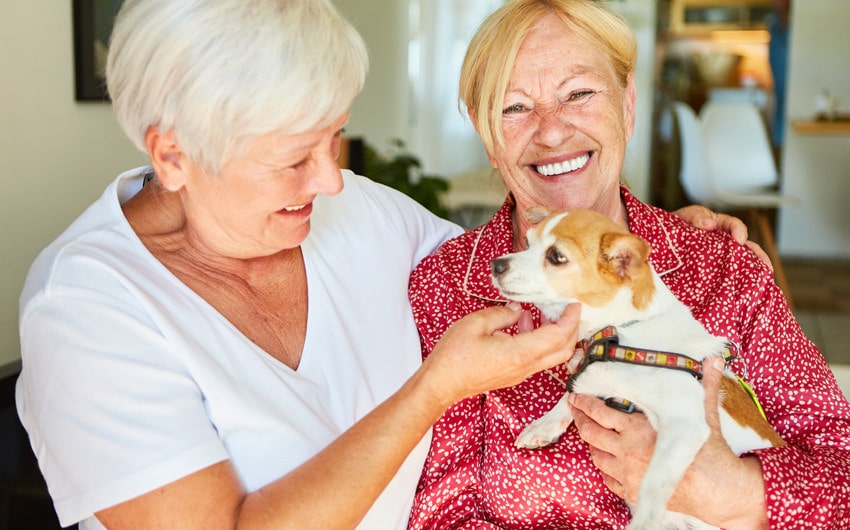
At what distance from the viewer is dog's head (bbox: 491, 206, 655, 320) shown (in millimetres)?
1506

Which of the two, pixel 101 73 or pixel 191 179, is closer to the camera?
pixel 191 179

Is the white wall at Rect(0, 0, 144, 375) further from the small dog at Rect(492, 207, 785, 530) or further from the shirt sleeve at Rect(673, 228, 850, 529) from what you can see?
the shirt sleeve at Rect(673, 228, 850, 529)

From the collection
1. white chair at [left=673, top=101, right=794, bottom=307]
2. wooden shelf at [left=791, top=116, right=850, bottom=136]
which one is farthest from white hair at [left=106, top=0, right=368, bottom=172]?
white chair at [left=673, top=101, right=794, bottom=307]

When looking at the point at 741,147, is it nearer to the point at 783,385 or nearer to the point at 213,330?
the point at 783,385

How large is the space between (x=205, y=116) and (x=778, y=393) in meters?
1.06

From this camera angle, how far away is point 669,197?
29.9 ft

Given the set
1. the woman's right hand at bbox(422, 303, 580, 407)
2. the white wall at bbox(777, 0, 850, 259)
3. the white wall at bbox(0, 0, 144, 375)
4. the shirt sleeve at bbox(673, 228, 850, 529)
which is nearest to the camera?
the woman's right hand at bbox(422, 303, 580, 407)

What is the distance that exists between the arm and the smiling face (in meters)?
0.31

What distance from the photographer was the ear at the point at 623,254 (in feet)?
4.80

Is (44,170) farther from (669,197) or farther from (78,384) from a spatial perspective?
(669,197)

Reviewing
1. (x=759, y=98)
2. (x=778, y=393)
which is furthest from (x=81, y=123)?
(x=759, y=98)

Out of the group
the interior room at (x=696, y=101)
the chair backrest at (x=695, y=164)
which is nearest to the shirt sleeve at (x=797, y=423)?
the interior room at (x=696, y=101)

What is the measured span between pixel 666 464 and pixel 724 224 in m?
0.66

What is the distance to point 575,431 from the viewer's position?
151 centimetres
